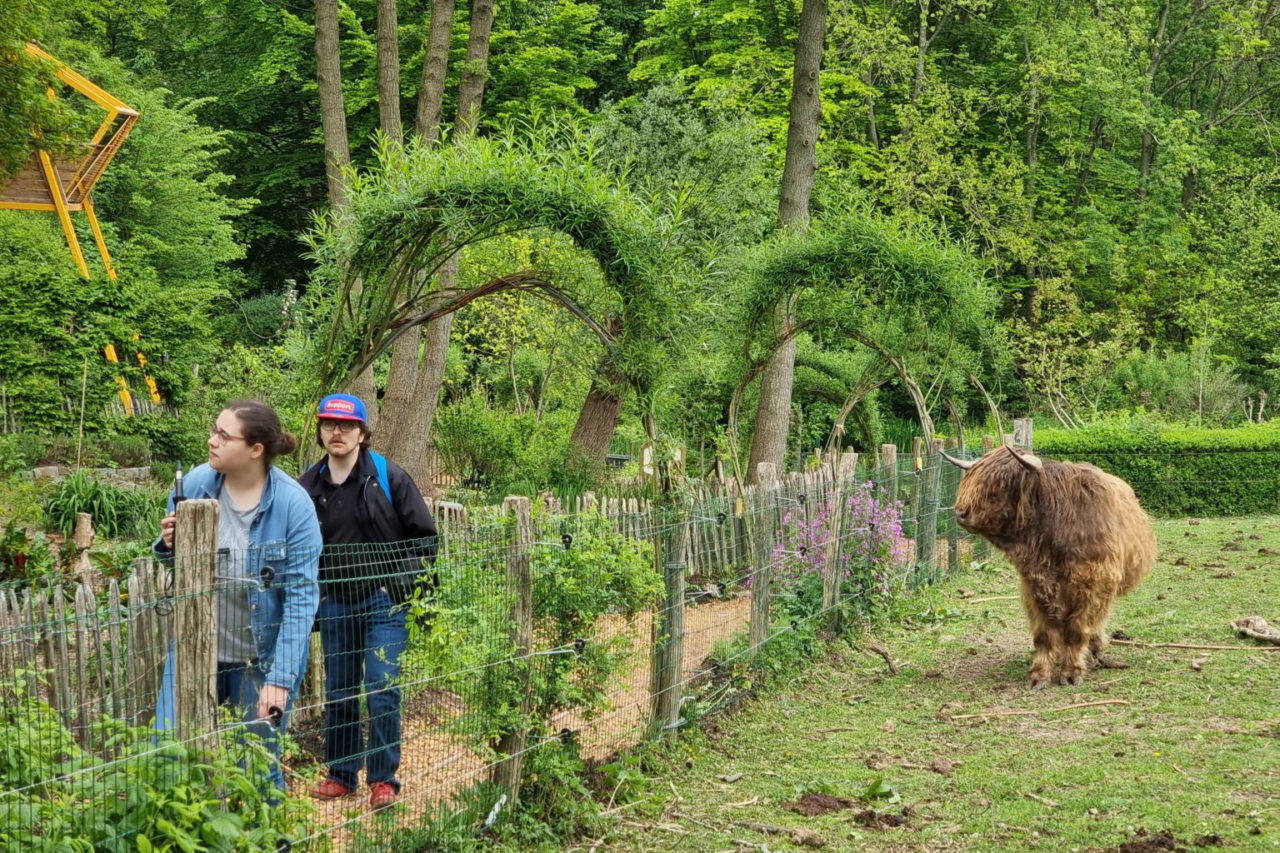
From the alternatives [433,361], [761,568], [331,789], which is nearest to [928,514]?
[761,568]

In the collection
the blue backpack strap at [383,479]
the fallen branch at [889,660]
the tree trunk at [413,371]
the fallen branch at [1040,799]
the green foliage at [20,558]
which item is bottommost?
the fallen branch at [1040,799]

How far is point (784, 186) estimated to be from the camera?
576 inches

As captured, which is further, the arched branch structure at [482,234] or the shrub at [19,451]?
the shrub at [19,451]

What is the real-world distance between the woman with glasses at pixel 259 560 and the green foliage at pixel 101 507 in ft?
28.0

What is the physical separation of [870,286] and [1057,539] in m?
3.34

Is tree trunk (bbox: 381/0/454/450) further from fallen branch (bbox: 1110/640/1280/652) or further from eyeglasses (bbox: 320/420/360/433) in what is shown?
eyeglasses (bbox: 320/420/360/433)

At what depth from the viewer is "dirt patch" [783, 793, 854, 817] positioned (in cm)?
616

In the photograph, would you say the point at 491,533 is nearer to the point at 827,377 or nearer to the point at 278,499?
the point at 278,499

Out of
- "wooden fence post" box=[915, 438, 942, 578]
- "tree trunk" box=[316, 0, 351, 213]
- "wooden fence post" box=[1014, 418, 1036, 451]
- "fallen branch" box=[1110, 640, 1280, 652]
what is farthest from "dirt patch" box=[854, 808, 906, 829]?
"wooden fence post" box=[1014, 418, 1036, 451]

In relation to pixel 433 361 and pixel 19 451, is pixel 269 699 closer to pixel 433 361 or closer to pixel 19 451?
pixel 433 361

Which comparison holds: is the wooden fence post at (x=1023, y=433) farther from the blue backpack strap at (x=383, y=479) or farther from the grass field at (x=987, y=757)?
the blue backpack strap at (x=383, y=479)

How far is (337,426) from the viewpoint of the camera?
18.7 feet

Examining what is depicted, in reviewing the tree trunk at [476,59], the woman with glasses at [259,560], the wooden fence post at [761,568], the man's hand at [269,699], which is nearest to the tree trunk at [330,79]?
the tree trunk at [476,59]

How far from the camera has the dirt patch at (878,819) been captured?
19.4 feet
